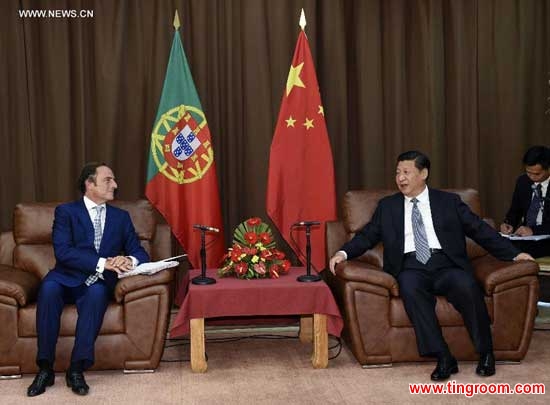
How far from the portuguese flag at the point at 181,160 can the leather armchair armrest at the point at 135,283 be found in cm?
118

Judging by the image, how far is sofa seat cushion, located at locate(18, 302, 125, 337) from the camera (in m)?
4.05

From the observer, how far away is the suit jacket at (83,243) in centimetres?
420

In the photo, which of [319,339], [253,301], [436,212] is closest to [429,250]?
[436,212]

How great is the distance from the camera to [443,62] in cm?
586

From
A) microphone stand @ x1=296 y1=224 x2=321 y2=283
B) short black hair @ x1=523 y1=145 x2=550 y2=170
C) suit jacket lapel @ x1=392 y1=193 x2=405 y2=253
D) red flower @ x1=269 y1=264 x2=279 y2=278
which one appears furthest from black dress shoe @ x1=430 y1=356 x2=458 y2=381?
short black hair @ x1=523 y1=145 x2=550 y2=170

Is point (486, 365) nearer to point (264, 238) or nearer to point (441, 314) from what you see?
point (441, 314)

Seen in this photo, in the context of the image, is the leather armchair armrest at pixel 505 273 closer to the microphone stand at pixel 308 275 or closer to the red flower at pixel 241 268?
the microphone stand at pixel 308 275

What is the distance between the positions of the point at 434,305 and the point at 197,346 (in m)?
1.30

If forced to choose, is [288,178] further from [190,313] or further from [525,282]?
[525,282]

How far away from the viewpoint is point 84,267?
13.7 ft

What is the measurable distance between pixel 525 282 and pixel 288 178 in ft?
6.03

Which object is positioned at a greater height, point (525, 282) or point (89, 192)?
point (89, 192)

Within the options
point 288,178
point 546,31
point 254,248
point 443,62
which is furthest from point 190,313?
point 546,31

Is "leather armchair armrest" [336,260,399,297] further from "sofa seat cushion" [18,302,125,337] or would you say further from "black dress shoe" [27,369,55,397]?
"black dress shoe" [27,369,55,397]
